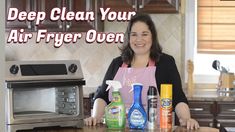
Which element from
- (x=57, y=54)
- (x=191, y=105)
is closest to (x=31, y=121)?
(x=191, y=105)

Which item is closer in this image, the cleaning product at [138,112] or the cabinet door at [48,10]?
the cleaning product at [138,112]

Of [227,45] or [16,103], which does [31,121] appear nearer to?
[16,103]

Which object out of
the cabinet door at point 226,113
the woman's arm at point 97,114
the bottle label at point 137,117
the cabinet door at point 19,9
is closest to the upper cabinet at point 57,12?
the cabinet door at point 19,9

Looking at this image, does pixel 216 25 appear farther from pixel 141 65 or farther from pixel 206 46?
pixel 141 65

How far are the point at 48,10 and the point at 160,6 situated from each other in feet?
3.62

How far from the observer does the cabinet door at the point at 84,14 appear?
4.32m

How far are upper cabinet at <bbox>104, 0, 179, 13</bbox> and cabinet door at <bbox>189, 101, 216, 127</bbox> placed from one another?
94 centimetres

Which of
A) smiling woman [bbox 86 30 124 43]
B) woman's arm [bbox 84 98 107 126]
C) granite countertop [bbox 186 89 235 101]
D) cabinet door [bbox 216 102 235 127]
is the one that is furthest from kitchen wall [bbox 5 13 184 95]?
woman's arm [bbox 84 98 107 126]

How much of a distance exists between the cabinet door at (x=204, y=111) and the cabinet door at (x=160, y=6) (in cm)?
93

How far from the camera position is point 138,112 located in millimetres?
2172

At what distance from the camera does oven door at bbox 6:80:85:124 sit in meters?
2.18

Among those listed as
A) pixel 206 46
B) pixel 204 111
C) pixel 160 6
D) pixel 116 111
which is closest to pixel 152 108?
pixel 116 111

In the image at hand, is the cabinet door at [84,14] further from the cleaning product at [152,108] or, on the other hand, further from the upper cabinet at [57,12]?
the cleaning product at [152,108]

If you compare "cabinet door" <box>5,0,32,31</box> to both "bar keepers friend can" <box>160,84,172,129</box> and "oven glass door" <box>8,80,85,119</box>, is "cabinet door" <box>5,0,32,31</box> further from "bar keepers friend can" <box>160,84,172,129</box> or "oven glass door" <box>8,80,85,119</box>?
"bar keepers friend can" <box>160,84,172,129</box>
